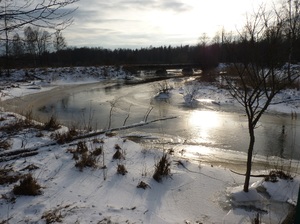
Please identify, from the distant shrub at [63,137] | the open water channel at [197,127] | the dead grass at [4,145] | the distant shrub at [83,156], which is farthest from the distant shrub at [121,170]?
the dead grass at [4,145]

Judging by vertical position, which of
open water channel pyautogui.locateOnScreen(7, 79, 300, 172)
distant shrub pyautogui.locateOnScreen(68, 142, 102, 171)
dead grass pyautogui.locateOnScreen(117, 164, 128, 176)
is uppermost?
distant shrub pyautogui.locateOnScreen(68, 142, 102, 171)

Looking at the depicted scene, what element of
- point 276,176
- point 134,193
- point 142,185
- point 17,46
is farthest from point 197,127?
point 17,46

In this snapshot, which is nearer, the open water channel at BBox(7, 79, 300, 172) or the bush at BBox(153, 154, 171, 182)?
the bush at BBox(153, 154, 171, 182)

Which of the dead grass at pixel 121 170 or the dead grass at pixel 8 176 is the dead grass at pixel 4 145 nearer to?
the dead grass at pixel 8 176

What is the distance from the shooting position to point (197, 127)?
12.2 meters

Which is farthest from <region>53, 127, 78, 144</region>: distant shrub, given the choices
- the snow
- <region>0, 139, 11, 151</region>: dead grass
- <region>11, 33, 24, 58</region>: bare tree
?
<region>11, 33, 24, 58</region>: bare tree

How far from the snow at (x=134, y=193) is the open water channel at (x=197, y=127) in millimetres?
1667

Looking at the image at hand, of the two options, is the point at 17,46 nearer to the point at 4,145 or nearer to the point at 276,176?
the point at 4,145

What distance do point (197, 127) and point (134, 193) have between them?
7.37 meters

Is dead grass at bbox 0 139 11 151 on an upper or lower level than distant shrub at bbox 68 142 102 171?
upper

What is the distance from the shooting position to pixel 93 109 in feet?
54.0

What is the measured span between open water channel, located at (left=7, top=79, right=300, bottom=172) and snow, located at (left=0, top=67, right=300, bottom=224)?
1.67 meters

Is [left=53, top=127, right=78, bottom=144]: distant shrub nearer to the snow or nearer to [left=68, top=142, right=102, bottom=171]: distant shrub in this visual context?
the snow

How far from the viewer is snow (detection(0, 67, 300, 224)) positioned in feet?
14.6
